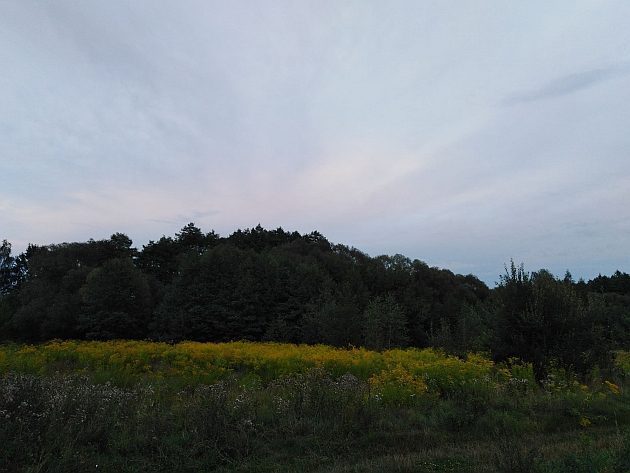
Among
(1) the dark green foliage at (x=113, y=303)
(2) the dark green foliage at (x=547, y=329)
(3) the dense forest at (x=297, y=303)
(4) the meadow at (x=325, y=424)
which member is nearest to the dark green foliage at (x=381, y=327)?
(3) the dense forest at (x=297, y=303)

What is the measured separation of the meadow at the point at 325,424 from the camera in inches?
189

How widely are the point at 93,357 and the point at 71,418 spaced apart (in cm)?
715

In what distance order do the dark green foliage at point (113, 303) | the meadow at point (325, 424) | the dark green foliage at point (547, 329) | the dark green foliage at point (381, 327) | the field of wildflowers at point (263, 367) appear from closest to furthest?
the meadow at point (325, 424) < the field of wildflowers at point (263, 367) < the dark green foliage at point (547, 329) < the dark green foliage at point (381, 327) < the dark green foliage at point (113, 303)

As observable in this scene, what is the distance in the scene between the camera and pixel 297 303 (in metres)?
38.2

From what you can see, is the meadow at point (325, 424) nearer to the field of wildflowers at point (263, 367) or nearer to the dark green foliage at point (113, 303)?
the field of wildflowers at point (263, 367)

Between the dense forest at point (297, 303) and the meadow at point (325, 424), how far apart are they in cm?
201

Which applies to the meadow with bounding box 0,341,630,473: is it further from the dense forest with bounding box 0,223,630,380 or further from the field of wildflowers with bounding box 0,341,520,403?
the dense forest with bounding box 0,223,630,380

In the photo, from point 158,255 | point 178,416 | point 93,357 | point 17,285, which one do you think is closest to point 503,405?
point 178,416

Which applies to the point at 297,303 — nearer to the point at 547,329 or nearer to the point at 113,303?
the point at 113,303

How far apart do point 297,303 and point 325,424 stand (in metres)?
32.2

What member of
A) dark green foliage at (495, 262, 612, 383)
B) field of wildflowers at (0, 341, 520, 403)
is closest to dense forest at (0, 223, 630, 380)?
dark green foliage at (495, 262, 612, 383)

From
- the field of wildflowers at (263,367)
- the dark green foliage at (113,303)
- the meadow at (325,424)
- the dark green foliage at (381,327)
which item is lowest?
the meadow at (325,424)

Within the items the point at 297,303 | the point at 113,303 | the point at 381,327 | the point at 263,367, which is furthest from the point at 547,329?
the point at 113,303

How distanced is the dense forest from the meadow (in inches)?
79.3
